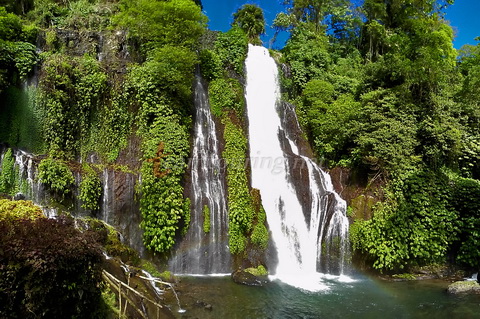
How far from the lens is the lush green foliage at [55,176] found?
478 inches

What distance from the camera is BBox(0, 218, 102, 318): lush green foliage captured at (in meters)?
4.58

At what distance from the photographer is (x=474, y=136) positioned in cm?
1594

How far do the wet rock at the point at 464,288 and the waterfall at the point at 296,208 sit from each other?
3711 mm

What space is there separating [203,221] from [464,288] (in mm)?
9344

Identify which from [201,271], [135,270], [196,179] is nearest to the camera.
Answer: [135,270]

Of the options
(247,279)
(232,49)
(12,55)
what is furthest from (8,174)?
(232,49)

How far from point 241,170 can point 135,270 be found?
23.2 ft

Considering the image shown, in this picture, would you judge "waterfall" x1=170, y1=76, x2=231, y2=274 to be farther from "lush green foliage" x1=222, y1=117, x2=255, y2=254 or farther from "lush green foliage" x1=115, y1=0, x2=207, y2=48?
"lush green foliage" x1=115, y1=0, x2=207, y2=48

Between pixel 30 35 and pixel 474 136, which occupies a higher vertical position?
pixel 30 35

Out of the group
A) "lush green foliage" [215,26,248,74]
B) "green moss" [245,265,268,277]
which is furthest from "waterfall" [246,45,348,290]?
"lush green foliage" [215,26,248,74]

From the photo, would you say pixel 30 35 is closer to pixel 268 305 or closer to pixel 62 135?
pixel 62 135

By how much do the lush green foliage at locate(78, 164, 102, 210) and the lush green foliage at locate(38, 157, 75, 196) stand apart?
500 millimetres

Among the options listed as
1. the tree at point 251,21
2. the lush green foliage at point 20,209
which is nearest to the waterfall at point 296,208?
the lush green foliage at point 20,209

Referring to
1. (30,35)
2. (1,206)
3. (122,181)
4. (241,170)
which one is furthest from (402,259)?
(30,35)
